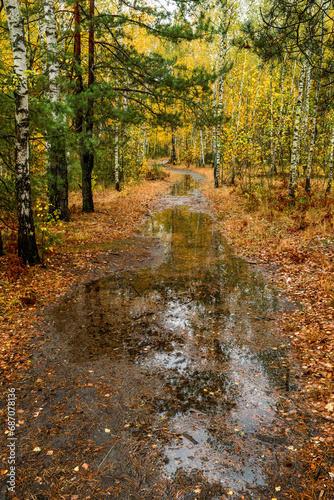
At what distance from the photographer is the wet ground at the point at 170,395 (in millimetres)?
2787

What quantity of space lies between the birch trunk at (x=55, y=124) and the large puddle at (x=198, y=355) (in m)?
3.19

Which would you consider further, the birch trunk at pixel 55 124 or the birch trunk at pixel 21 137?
the birch trunk at pixel 55 124

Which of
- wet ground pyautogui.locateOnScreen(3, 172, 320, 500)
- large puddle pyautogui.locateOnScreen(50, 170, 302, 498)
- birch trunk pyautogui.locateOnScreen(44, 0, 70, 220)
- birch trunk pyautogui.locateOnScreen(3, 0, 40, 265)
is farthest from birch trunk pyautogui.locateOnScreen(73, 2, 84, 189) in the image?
wet ground pyautogui.locateOnScreen(3, 172, 320, 500)

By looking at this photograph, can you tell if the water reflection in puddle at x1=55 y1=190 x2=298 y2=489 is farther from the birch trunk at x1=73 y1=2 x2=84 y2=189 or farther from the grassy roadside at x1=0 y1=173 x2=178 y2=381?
the birch trunk at x1=73 y1=2 x2=84 y2=189

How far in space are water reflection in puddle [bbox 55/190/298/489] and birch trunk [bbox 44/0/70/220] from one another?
313 cm

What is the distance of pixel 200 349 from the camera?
477cm

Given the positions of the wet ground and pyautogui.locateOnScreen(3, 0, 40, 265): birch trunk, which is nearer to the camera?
the wet ground

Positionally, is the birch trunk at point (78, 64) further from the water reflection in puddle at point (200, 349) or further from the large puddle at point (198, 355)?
the large puddle at point (198, 355)

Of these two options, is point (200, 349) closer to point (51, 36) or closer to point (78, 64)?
point (51, 36)

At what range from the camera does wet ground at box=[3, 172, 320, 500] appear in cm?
279

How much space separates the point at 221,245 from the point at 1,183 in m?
6.93

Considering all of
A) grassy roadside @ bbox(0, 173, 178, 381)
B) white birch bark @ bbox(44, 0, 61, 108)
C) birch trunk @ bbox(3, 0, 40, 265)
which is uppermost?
white birch bark @ bbox(44, 0, 61, 108)

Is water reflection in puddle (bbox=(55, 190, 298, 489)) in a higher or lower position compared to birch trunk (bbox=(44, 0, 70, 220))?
lower

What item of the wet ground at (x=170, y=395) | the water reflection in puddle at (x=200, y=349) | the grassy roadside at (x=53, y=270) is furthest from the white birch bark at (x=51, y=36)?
the wet ground at (x=170, y=395)
